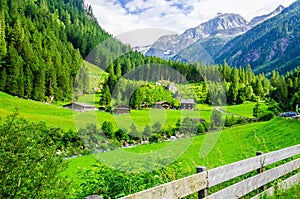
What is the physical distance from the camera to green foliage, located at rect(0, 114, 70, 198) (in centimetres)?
532

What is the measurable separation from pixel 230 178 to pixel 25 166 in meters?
3.63

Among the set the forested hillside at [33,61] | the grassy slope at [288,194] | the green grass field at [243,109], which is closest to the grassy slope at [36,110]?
the forested hillside at [33,61]

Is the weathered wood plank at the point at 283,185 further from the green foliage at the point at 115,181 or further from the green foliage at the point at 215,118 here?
the green foliage at the point at 215,118

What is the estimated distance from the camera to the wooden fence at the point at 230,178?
439 centimetres

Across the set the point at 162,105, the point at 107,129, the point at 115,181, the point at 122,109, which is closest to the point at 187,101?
the point at 162,105

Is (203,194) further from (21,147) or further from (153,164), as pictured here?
(21,147)

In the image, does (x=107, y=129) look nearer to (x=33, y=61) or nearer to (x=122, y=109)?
(x=122, y=109)

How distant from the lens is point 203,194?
17.3 feet

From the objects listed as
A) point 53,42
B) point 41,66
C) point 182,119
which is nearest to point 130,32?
point 182,119

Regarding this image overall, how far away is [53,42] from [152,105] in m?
122

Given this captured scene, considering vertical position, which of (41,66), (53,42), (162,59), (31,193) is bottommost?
(31,193)

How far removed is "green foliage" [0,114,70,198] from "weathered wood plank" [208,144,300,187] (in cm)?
274

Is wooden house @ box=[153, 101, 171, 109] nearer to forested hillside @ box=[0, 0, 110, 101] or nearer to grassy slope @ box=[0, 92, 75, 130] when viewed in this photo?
grassy slope @ box=[0, 92, 75, 130]

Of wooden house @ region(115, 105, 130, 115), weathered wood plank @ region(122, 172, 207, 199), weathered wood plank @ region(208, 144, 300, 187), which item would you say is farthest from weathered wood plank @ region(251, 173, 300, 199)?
wooden house @ region(115, 105, 130, 115)
